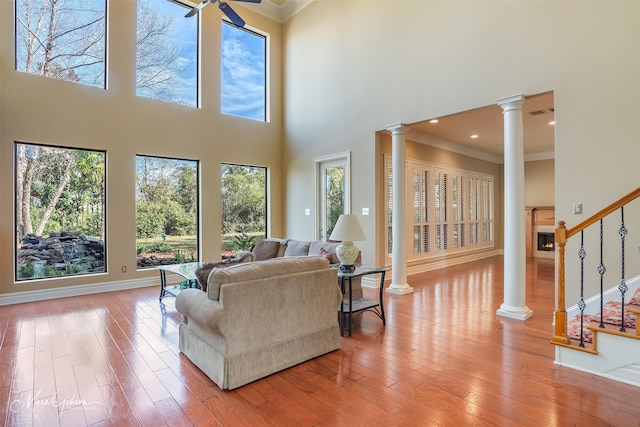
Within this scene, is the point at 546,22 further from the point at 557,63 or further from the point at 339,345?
the point at 339,345

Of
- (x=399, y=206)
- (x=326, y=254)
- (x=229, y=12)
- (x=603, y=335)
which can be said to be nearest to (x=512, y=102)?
(x=399, y=206)

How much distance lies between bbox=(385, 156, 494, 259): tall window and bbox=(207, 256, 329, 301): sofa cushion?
357 cm

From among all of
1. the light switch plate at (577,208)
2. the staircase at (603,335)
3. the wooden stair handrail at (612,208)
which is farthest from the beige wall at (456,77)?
the staircase at (603,335)

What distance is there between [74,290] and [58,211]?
1280mm

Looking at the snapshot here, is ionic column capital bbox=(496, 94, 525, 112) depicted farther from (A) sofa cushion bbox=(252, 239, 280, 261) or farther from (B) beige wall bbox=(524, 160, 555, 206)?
(B) beige wall bbox=(524, 160, 555, 206)

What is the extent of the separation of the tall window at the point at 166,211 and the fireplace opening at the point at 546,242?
29.4 feet

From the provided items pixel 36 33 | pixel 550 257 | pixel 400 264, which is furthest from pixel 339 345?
pixel 550 257

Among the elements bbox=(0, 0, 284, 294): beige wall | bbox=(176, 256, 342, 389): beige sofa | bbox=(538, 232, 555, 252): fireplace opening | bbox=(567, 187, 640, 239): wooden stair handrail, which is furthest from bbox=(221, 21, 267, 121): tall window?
bbox=(538, 232, 555, 252): fireplace opening

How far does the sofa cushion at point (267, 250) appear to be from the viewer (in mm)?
5676

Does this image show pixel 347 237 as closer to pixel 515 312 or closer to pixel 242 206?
pixel 515 312

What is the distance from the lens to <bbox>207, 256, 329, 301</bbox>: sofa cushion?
2.45 meters

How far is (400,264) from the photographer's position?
5.38m

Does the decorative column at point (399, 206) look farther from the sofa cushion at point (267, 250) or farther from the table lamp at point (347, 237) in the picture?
the sofa cushion at point (267, 250)

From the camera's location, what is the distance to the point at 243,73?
24.1ft
